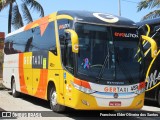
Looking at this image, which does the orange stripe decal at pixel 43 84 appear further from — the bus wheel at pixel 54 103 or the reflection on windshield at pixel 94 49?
the reflection on windshield at pixel 94 49

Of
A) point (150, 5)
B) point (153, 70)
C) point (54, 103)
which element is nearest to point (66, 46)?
point (54, 103)

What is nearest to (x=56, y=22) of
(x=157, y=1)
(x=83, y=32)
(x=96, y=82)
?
(x=83, y=32)

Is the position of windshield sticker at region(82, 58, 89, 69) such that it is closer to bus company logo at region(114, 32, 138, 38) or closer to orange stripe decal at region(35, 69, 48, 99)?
bus company logo at region(114, 32, 138, 38)

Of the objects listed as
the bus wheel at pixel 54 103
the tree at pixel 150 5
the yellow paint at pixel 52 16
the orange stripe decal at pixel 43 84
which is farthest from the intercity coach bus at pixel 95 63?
the tree at pixel 150 5

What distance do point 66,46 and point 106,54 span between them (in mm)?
1249

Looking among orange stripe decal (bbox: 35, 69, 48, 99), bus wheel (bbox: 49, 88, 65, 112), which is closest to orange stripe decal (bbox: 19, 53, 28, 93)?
orange stripe decal (bbox: 35, 69, 48, 99)

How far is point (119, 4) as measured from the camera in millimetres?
31344

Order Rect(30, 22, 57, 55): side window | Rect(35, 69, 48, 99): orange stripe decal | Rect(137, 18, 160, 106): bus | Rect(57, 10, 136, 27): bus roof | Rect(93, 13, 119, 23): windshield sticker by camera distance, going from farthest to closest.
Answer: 1. Rect(137, 18, 160, 106): bus
2. Rect(35, 69, 48, 99): orange stripe decal
3. Rect(30, 22, 57, 55): side window
4. Rect(93, 13, 119, 23): windshield sticker
5. Rect(57, 10, 136, 27): bus roof

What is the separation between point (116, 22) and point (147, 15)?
16304 millimetres

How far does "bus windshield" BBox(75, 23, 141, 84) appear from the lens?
10.5 metres

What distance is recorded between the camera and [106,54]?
10.7 m

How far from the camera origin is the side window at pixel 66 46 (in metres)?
10.9

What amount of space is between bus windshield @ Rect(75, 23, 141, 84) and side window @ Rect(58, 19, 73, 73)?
0.42m

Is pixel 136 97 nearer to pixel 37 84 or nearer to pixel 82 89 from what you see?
pixel 82 89
